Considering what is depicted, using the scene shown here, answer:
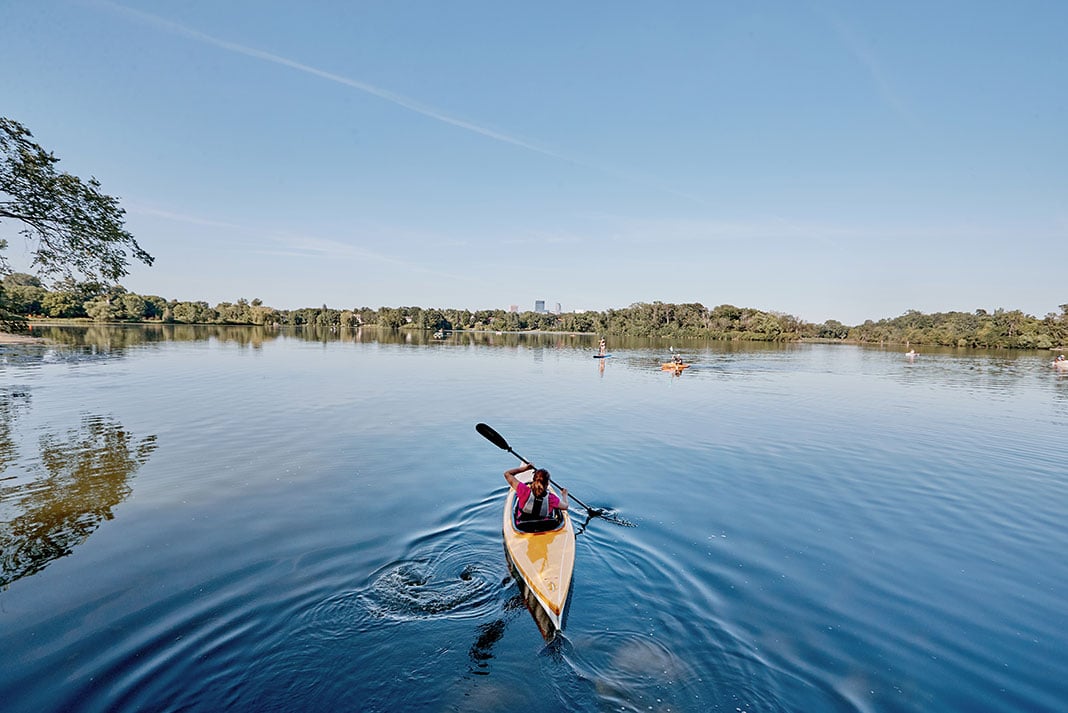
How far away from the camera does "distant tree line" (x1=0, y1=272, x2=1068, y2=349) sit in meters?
102

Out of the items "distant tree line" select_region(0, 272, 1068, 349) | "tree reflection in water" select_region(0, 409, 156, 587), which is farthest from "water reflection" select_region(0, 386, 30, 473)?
"distant tree line" select_region(0, 272, 1068, 349)

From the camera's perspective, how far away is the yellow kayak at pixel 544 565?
21.0 ft

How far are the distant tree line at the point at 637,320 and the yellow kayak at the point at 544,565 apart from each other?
87.4 m

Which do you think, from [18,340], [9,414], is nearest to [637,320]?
[18,340]

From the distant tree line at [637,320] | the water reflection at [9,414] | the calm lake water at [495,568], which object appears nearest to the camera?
the calm lake water at [495,568]

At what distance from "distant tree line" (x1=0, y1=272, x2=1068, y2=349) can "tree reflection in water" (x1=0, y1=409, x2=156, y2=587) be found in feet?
237

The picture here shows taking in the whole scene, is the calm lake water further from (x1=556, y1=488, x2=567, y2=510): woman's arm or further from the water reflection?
(x1=556, y1=488, x2=567, y2=510): woman's arm

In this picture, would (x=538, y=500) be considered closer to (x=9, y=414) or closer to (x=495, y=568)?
(x=495, y=568)

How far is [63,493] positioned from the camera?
36.0 ft

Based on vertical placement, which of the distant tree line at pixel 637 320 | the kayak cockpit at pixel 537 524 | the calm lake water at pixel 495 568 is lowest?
the calm lake water at pixel 495 568

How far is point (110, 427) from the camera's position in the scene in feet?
56.3

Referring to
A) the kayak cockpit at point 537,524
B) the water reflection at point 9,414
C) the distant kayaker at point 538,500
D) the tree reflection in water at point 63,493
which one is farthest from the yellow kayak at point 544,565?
the water reflection at point 9,414

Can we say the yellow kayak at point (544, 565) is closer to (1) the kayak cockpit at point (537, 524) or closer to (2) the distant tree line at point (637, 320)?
(1) the kayak cockpit at point (537, 524)

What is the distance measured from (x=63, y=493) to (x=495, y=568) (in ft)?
34.8
